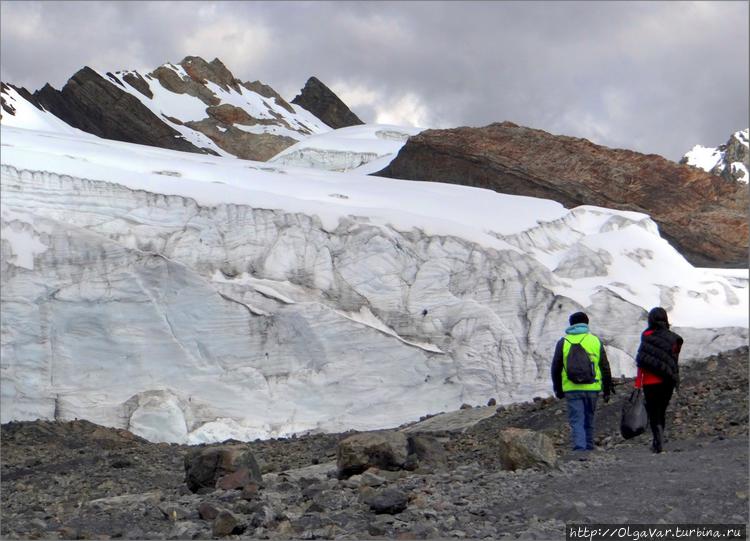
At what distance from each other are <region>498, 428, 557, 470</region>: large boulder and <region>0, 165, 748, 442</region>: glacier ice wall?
309 inches

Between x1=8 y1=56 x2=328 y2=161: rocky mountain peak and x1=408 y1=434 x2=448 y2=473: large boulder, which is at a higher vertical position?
x1=8 y1=56 x2=328 y2=161: rocky mountain peak

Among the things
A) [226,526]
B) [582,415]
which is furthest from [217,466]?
[582,415]

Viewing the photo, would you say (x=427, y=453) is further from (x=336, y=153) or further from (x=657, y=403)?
(x=336, y=153)

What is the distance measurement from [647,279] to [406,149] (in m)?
13.9

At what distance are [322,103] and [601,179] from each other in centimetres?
5880

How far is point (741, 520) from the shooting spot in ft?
20.0

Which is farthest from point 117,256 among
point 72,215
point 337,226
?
point 337,226

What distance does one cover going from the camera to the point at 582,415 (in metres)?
9.05

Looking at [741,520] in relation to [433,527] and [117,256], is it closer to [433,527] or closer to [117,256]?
[433,527]

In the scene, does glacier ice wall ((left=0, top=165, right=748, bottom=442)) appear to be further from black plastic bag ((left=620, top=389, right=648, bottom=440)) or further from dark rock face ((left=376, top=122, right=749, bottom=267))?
dark rock face ((left=376, top=122, right=749, bottom=267))

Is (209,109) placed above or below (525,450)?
above

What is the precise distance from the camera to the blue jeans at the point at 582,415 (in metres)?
8.96

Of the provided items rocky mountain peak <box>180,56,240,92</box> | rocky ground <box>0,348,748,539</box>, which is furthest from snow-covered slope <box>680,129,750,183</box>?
rocky ground <box>0,348,748,539</box>

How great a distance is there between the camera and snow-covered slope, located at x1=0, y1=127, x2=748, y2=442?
16.4 meters
